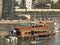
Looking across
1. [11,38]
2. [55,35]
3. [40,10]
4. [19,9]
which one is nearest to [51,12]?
[40,10]

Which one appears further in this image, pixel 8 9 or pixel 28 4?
pixel 28 4

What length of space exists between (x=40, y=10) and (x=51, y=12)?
103cm

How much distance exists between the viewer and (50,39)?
53.1 feet

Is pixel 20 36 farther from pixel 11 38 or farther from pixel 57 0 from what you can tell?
pixel 57 0

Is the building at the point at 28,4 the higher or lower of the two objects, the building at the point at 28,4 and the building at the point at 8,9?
the lower

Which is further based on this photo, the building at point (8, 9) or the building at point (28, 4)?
the building at point (28, 4)

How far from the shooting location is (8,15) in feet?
75.9

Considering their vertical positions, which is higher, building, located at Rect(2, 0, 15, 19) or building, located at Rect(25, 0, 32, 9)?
building, located at Rect(2, 0, 15, 19)

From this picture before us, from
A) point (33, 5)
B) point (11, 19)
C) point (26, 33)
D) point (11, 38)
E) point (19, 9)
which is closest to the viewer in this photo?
point (11, 38)

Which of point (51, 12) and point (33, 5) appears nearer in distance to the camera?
point (51, 12)

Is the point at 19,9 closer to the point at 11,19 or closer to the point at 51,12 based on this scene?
the point at 51,12

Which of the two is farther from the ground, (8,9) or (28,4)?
(8,9)

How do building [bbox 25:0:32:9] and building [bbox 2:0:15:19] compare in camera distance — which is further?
building [bbox 25:0:32:9]

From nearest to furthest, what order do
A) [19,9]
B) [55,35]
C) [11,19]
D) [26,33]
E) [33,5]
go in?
[26,33] → [55,35] → [11,19] → [19,9] → [33,5]
